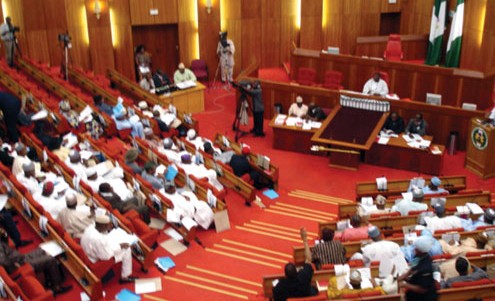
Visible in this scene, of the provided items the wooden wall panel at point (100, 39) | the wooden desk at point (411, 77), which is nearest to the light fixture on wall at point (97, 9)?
the wooden wall panel at point (100, 39)

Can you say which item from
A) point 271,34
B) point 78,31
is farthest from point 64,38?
point 271,34

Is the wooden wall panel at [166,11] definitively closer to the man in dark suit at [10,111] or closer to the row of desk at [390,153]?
the row of desk at [390,153]

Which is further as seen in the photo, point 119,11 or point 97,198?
point 119,11

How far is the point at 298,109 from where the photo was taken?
13.2 metres

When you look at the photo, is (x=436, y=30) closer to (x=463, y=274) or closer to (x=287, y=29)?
(x=287, y=29)

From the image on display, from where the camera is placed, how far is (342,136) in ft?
39.4

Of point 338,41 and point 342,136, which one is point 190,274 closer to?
point 342,136

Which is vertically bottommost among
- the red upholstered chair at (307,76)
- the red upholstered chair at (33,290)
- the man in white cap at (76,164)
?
the red upholstered chair at (33,290)

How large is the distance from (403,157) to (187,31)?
8.01 m

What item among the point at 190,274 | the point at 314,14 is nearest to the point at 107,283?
the point at 190,274

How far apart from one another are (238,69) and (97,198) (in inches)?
387

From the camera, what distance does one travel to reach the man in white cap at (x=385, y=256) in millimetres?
6810

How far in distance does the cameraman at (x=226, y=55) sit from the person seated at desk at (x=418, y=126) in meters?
6.54

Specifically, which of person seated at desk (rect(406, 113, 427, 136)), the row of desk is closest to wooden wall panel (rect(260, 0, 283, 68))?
the row of desk
